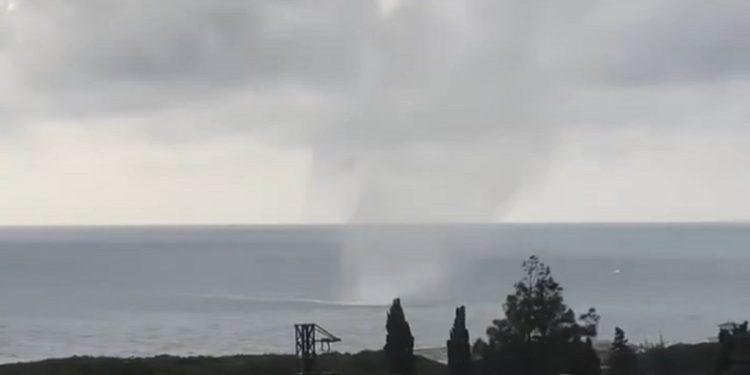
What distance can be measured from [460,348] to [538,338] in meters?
4.72

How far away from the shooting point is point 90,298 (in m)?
189

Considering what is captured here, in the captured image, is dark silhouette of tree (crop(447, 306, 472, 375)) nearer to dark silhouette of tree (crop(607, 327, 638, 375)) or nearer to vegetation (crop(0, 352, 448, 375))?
vegetation (crop(0, 352, 448, 375))

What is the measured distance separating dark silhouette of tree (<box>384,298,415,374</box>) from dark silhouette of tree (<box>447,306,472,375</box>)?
87.0 inches

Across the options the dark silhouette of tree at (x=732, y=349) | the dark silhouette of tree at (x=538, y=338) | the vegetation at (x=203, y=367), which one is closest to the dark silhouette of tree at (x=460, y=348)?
the dark silhouette of tree at (x=538, y=338)

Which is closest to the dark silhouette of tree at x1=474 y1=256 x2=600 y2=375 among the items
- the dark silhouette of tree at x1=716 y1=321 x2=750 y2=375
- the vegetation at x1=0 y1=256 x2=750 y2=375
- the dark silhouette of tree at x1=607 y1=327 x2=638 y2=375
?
the vegetation at x1=0 y1=256 x2=750 y2=375

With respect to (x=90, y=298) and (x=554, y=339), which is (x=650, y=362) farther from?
(x=90, y=298)

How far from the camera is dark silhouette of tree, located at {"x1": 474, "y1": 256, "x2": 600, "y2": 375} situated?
144 feet

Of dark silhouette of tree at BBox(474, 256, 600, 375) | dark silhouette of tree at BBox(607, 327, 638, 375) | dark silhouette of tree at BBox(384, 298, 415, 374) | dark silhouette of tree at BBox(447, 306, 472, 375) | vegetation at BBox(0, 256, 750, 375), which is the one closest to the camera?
dark silhouette of tree at BBox(447, 306, 472, 375)

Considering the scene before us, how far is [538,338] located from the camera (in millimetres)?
44656

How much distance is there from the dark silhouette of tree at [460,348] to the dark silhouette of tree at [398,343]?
2211 millimetres

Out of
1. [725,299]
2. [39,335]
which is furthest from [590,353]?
[725,299]

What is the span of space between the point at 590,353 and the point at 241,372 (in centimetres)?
1379

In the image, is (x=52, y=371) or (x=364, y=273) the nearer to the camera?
(x=52, y=371)

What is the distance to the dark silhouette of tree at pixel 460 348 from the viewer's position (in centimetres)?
4075
